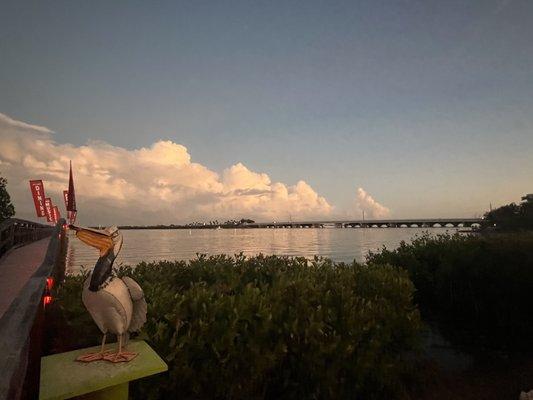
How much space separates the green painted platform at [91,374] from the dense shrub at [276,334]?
962 mm

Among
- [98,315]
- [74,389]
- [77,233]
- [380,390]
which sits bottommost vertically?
[380,390]

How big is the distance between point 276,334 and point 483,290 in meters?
8.53

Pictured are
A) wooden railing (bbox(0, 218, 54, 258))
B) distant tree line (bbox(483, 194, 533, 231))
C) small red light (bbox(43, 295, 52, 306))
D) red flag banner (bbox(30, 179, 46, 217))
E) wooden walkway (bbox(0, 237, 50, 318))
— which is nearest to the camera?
small red light (bbox(43, 295, 52, 306))

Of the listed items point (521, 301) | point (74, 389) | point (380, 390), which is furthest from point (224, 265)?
point (521, 301)

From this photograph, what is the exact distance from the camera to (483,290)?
1062 centimetres

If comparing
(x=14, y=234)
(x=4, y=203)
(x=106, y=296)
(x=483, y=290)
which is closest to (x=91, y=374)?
(x=106, y=296)

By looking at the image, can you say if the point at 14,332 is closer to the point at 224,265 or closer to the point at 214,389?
the point at 214,389

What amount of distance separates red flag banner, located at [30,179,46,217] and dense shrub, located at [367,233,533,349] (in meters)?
42.8

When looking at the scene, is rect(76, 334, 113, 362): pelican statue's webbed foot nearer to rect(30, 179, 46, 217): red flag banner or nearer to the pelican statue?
the pelican statue

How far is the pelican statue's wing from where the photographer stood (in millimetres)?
3416

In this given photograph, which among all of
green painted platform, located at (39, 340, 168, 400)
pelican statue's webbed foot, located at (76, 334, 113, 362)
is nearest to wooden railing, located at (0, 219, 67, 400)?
green painted platform, located at (39, 340, 168, 400)

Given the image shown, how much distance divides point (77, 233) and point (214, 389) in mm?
2782

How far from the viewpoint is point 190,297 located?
4.82m

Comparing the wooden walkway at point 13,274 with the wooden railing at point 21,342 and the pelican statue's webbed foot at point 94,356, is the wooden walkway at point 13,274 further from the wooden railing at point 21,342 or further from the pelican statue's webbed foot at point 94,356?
the pelican statue's webbed foot at point 94,356
